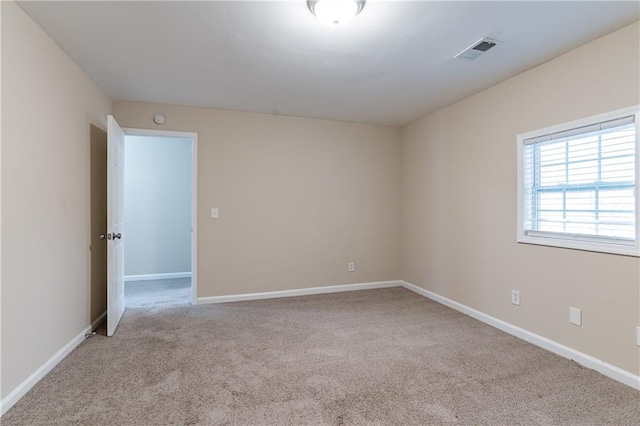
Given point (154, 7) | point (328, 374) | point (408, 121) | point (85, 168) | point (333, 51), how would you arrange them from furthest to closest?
point (408, 121), point (85, 168), point (333, 51), point (328, 374), point (154, 7)

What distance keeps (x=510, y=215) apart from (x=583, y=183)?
650 mm

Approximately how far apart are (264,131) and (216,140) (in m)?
0.61

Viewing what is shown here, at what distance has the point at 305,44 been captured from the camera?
239cm

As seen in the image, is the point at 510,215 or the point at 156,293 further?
the point at 156,293

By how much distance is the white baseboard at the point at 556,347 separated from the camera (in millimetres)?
2176

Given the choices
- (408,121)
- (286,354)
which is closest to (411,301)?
(286,354)

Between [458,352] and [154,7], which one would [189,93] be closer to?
[154,7]

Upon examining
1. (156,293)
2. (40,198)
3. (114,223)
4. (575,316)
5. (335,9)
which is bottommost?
(156,293)

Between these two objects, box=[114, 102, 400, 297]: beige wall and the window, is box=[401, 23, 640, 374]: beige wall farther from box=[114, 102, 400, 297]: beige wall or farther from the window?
box=[114, 102, 400, 297]: beige wall

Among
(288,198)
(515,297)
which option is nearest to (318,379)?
(515,297)

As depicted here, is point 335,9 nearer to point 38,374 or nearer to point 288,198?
point 288,198

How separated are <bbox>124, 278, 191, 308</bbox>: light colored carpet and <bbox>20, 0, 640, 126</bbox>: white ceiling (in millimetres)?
2409

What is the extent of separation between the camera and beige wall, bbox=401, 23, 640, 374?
2.24 metres

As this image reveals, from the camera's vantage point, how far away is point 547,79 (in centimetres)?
268
